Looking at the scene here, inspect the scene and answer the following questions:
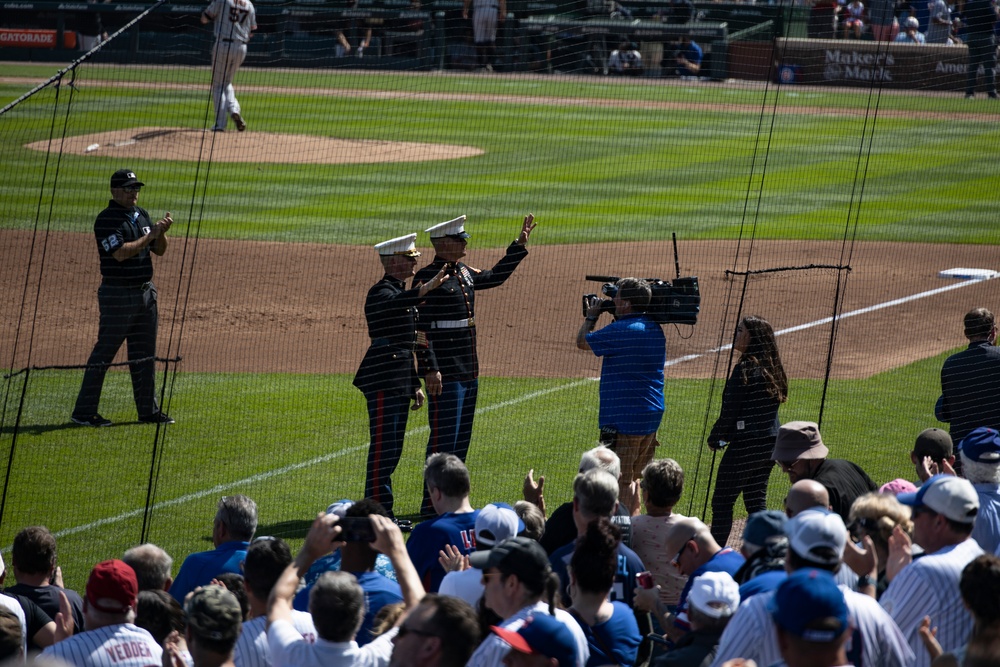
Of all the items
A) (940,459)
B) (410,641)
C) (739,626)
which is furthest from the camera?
(940,459)

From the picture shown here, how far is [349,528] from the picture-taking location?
4125 millimetres

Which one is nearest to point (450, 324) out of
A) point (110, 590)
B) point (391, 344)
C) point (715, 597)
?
point (391, 344)

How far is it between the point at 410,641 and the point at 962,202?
55.4ft

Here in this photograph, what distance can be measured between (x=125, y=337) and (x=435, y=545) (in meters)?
5.01

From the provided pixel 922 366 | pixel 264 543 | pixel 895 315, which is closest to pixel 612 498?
pixel 264 543

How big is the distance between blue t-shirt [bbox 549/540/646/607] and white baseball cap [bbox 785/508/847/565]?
0.99 m

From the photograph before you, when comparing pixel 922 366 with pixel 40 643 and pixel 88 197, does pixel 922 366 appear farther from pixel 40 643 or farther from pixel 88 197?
pixel 88 197

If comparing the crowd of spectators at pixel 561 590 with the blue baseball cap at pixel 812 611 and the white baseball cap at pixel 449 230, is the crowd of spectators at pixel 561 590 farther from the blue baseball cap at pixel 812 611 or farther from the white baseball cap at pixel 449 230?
the white baseball cap at pixel 449 230

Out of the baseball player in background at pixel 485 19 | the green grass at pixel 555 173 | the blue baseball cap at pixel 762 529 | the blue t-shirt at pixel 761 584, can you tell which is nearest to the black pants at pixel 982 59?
the green grass at pixel 555 173

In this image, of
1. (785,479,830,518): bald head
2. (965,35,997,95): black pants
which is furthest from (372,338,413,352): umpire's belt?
(965,35,997,95): black pants

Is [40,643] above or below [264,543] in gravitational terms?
below

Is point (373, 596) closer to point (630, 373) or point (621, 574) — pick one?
point (621, 574)

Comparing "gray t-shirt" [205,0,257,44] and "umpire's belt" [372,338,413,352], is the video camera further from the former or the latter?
"gray t-shirt" [205,0,257,44]

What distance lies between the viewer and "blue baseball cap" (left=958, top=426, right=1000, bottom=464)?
4875 millimetres
